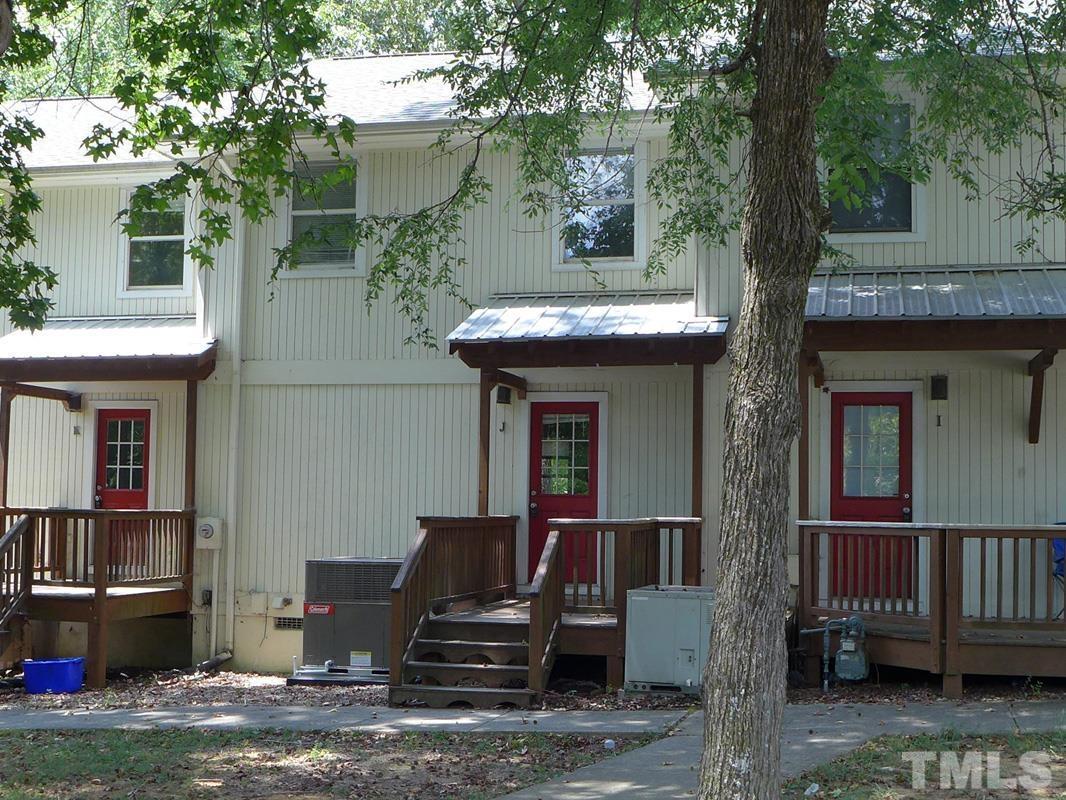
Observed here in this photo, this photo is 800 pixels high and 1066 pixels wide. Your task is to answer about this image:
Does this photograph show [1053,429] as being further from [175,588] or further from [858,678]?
[175,588]

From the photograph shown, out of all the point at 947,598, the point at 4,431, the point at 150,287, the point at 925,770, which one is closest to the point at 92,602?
the point at 4,431

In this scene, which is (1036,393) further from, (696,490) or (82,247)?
(82,247)

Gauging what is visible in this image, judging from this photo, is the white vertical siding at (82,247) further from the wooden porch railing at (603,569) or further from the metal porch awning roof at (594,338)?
the wooden porch railing at (603,569)

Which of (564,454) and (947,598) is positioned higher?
(564,454)

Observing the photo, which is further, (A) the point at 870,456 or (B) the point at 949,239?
(A) the point at 870,456

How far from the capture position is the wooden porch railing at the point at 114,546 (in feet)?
41.5

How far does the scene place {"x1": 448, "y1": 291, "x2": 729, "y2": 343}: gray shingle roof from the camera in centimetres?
1167

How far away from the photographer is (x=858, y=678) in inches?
407

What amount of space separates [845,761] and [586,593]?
553 centimetres

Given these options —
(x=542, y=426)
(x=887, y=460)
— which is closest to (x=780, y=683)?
(x=887, y=460)

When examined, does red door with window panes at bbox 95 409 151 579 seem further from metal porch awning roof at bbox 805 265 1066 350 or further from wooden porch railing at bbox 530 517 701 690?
metal porch awning roof at bbox 805 265 1066 350

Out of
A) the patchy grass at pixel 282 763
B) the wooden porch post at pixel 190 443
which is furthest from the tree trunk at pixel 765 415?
the wooden porch post at pixel 190 443

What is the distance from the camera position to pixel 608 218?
13.5 meters

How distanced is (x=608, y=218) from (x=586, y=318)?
1725mm
